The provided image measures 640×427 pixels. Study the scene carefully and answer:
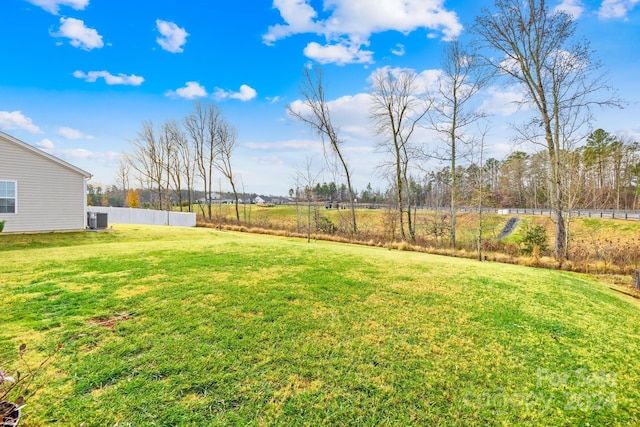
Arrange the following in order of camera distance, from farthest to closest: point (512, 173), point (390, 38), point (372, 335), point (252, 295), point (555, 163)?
point (512, 173) → point (390, 38) → point (555, 163) → point (252, 295) → point (372, 335)

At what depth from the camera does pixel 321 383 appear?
2.28m

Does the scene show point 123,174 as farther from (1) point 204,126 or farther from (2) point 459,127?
(2) point 459,127

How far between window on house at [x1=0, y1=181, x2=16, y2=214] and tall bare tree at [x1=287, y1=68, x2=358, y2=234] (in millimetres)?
13887

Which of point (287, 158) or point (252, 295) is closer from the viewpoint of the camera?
point (252, 295)

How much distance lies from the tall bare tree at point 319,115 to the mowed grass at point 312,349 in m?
14.3

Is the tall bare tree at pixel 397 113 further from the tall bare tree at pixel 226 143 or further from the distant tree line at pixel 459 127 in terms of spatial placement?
the tall bare tree at pixel 226 143

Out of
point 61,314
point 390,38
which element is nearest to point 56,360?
point 61,314

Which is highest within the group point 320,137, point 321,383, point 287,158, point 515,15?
point 515,15

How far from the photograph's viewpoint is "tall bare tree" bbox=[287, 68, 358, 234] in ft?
60.3

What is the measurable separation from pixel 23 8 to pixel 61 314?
1180cm

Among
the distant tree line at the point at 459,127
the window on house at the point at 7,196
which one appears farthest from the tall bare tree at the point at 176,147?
the window on house at the point at 7,196

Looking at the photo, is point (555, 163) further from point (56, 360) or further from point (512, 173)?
point (512, 173)

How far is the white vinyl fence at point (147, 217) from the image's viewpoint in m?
21.0

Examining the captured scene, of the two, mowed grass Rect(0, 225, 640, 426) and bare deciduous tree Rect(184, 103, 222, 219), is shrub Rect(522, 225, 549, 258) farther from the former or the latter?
bare deciduous tree Rect(184, 103, 222, 219)
